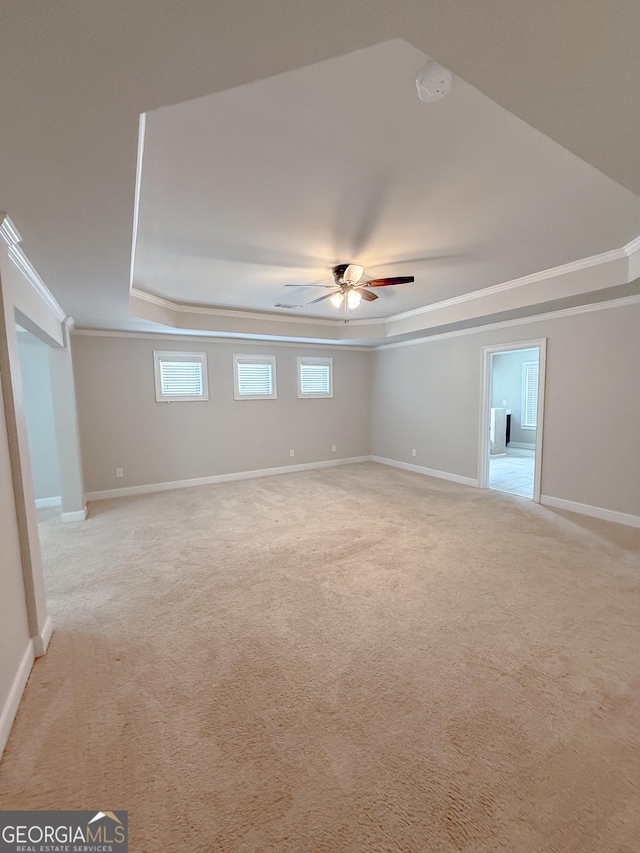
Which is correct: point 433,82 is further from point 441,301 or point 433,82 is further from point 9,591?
point 441,301

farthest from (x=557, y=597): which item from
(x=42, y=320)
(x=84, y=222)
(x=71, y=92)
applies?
(x=42, y=320)

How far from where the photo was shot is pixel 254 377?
6363 mm

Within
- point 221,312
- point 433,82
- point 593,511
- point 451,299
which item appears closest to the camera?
point 433,82

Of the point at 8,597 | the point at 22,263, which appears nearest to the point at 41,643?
the point at 8,597

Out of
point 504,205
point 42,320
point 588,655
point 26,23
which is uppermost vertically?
point 504,205

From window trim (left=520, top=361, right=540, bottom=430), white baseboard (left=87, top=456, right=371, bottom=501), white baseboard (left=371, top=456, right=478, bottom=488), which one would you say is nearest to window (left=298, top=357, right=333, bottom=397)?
white baseboard (left=87, top=456, right=371, bottom=501)

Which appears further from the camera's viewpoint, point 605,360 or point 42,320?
point 605,360

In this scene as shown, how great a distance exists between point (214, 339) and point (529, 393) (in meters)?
7.46

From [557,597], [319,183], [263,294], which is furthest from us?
[263,294]

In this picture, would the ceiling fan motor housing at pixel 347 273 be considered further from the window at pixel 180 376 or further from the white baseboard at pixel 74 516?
the white baseboard at pixel 74 516

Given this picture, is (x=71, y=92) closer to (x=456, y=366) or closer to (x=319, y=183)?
(x=319, y=183)

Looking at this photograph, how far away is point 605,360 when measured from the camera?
4012 millimetres

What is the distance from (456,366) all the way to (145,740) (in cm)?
563

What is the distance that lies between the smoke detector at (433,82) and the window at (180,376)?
502 cm
